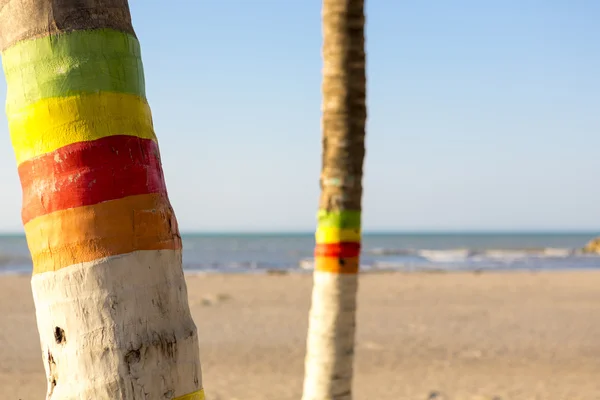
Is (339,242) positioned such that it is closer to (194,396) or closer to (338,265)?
(338,265)

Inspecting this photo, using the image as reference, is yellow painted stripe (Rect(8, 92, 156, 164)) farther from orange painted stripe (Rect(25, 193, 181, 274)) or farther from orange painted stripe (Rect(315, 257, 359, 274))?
orange painted stripe (Rect(315, 257, 359, 274))

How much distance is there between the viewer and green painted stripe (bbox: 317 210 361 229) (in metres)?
4.02

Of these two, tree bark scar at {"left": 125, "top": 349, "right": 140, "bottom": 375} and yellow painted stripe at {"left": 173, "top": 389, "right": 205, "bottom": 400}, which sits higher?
tree bark scar at {"left": 125, "top": 349, "right": 140, "bottom": 375}

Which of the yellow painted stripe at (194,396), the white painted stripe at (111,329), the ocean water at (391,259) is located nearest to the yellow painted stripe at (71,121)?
the white painted stripe at (111,329)

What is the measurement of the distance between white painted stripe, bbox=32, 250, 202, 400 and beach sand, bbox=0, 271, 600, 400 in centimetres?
650

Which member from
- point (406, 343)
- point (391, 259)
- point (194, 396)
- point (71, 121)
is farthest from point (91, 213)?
point (391, 259)

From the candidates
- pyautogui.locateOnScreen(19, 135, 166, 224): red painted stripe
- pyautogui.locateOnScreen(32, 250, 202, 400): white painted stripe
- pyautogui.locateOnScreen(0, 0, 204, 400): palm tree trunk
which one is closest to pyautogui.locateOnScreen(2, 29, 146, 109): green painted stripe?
pyautogui.locateOnScreen(0, 0, 204, 400): palm tree trunk

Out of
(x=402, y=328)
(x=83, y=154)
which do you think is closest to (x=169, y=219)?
(x=83, y=154)

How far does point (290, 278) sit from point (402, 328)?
10.8 m

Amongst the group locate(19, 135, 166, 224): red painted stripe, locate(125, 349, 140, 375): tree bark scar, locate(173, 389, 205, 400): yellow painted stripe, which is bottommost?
locate(173, 389, 205, 400): yellow painted stripe

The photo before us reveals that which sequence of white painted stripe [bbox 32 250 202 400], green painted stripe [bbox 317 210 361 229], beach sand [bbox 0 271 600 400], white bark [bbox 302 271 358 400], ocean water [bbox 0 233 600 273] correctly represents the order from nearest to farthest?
white painted stripe [bbox 32 250 202 400] → white bark [bbox 302 271 358 400] → green painted stripe [bbox 317 210 361 229] → beach sand [bbox 0 271 600 400] → ocean water [bbox 0 233 600 273]

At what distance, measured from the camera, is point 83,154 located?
55.4 inches

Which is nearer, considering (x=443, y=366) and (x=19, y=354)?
(x=443, y=366)

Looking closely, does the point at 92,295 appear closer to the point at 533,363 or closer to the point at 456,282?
the point at 533,363
